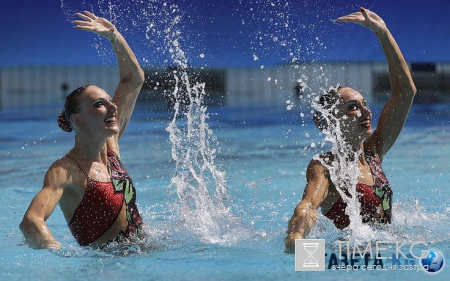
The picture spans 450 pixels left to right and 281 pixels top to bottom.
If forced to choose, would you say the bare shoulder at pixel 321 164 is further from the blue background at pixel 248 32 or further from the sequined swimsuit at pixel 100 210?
the blue background at pixel 248 32

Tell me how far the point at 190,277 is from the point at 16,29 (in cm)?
1186

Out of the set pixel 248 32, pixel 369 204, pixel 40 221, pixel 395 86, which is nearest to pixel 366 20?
pixel 395 86

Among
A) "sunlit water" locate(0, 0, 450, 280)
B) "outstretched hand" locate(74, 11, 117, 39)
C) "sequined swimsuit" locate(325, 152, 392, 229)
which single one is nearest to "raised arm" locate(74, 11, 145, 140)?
"outstretched hand" locate(74, 11, 117, 39)

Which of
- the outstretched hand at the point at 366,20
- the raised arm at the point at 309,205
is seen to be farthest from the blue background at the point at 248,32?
the raised arm at the point at 309,205

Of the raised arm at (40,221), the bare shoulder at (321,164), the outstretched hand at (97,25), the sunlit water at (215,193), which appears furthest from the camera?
the outstretched hand at (97,25)

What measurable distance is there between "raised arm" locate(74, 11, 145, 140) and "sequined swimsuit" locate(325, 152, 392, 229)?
123 centimetres

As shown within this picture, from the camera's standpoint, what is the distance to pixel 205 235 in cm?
410

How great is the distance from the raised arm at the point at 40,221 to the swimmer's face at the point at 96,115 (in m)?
0.38

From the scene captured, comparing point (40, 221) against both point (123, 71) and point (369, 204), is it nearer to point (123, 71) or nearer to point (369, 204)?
point (123, 71)

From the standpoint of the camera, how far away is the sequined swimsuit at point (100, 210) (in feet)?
11.7

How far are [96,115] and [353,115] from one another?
4.31 feet

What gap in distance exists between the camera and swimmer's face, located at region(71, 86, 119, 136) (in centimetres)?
357

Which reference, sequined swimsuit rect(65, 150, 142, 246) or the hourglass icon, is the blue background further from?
the hourglass icon

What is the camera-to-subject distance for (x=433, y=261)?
11.6 ft
